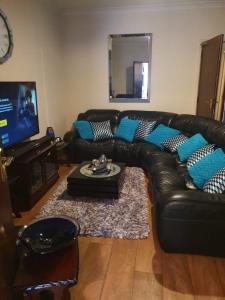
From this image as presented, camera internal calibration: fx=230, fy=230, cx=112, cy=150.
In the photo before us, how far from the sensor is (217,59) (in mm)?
3289

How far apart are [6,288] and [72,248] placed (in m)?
0.34

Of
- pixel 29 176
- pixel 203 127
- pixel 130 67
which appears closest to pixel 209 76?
pixel 203 127

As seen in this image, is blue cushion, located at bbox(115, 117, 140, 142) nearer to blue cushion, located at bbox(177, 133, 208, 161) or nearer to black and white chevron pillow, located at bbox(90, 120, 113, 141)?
black and white chevron pillow, located at bbox(90, 120, 113, 141)

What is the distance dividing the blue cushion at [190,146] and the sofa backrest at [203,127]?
0.12m

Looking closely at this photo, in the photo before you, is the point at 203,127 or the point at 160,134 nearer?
the point at 203,127

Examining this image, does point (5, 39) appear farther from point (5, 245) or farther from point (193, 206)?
point (193, 206)

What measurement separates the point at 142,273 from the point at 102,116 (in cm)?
302

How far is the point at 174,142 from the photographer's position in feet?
10.9

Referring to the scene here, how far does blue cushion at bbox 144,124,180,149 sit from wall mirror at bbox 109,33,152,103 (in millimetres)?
906

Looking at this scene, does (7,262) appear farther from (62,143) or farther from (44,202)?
(62,143)

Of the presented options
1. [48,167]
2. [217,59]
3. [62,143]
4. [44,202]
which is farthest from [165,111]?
[44,202]

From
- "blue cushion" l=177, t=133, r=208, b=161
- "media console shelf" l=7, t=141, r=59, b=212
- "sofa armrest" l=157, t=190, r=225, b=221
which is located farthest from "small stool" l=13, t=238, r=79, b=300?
"blue cushion" l=177, t=133, r=208, b=161

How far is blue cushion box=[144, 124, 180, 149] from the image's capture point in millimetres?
3610

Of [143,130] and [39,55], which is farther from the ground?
[39,55]
